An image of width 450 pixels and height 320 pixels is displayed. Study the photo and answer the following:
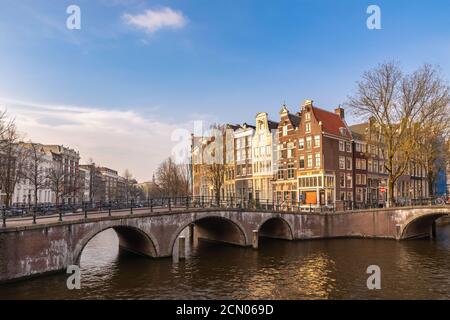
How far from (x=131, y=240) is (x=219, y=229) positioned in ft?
34.3

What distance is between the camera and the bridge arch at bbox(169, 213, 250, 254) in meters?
32.2

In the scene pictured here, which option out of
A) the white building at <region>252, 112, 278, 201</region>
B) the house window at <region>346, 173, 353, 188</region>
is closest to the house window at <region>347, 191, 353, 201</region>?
the house window at <region>346, 173, 353, 188</region>

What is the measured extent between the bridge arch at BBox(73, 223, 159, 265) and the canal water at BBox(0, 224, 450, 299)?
773mm

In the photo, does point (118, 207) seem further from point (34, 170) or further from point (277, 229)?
point (34, 170)

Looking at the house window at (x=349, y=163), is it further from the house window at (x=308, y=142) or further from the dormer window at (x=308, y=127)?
the dormer window at (x=308, y=127)

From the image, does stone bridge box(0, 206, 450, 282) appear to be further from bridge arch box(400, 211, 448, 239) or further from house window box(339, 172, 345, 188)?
house window box(339, 172, 345, 188)

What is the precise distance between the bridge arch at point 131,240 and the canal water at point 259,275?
77cm

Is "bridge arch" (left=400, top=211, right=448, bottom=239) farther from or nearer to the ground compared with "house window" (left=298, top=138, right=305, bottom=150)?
nearer to the ground

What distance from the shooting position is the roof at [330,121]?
52.2m

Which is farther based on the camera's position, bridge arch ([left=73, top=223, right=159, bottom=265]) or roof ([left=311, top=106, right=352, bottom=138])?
roof ([left=311, top=106, right=352, bottom=138])

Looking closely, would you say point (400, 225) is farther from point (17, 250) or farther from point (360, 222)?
point (17, 250)

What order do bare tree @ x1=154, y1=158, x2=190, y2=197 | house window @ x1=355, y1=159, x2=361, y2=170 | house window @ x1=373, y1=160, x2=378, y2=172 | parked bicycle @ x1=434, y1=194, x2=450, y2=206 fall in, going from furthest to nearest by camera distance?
bare tree @ x1=154, y1=158, x2=190, y2=197
house window @ x1=373, y1=160, x2=378, y2=172
house window @ x1=355, y1=159, x2=361, y2=170
parked bicycle @ x1=434, y1=194, x2=450, y2=206

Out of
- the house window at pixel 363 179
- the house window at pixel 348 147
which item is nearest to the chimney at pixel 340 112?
the house window at pixel 348 147

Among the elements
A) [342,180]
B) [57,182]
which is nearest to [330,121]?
[342,180]
